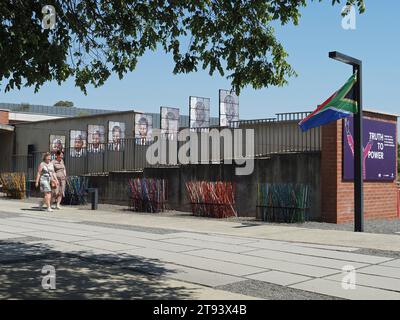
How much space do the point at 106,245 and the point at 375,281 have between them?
16.6ft

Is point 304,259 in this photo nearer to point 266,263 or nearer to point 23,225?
point 266,263

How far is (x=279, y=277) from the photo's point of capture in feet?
23.6

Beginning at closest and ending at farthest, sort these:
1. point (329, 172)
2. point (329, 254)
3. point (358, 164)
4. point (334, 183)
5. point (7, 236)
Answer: point (329, 254)
point (7, 236)
point (358, 164)
point (334, 183)
point (329, 172)

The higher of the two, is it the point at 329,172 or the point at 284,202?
the point at 329,172

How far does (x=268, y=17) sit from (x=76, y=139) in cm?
2034

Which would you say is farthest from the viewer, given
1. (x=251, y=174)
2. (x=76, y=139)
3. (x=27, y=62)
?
(x=76, y=139)

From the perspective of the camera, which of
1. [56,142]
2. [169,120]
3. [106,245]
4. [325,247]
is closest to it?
[106,245]

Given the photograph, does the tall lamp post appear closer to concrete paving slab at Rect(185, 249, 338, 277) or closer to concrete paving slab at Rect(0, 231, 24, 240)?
concrete paving slab at Rect(185, 249, 338, 277)

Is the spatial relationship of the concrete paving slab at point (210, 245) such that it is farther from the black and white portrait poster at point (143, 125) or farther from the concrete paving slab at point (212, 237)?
the black and white portrait poster at point (143, 125)

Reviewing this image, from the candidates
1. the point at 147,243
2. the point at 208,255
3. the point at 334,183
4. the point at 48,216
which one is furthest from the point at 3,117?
the point at 208,255

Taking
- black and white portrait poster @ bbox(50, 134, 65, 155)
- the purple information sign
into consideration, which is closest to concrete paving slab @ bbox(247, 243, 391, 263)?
the purple information sign

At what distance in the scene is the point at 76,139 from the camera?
88.2ft
